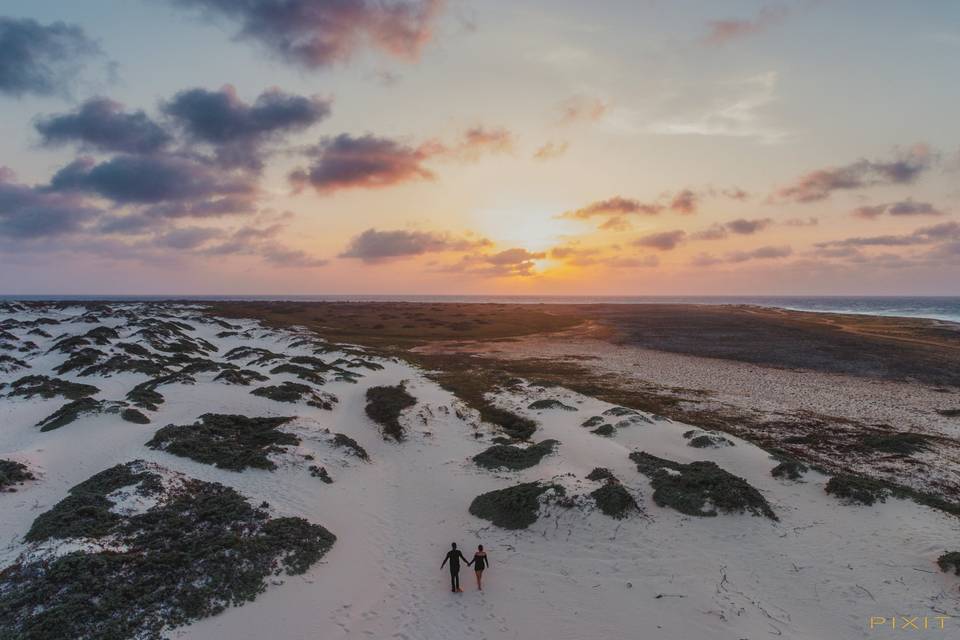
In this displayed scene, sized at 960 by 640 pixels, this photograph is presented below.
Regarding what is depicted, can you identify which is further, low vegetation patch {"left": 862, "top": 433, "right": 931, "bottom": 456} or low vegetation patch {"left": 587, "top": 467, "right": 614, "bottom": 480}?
low vegetation patch {"left": 862, "top": 433, "right": 931, "bottom": 456}

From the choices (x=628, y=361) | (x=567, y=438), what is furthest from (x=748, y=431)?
(x=628, y=361)

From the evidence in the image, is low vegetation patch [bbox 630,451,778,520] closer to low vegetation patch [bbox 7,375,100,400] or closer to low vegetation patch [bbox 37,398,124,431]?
low vegetation patch [bbox 37,398,124,431]

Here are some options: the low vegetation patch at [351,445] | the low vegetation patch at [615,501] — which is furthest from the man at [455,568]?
the low vegetation patch at [351,445]

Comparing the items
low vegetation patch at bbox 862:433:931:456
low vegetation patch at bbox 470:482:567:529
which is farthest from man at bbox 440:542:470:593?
low vegetation patch at bbox 862:433:931:456

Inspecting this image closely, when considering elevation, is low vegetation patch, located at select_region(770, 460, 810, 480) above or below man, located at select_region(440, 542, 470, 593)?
above

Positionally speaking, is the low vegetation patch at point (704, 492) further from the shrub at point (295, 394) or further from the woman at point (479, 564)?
the shrub at point (295, 394)

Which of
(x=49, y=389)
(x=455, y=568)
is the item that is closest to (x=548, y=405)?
(x=455, y=568)
